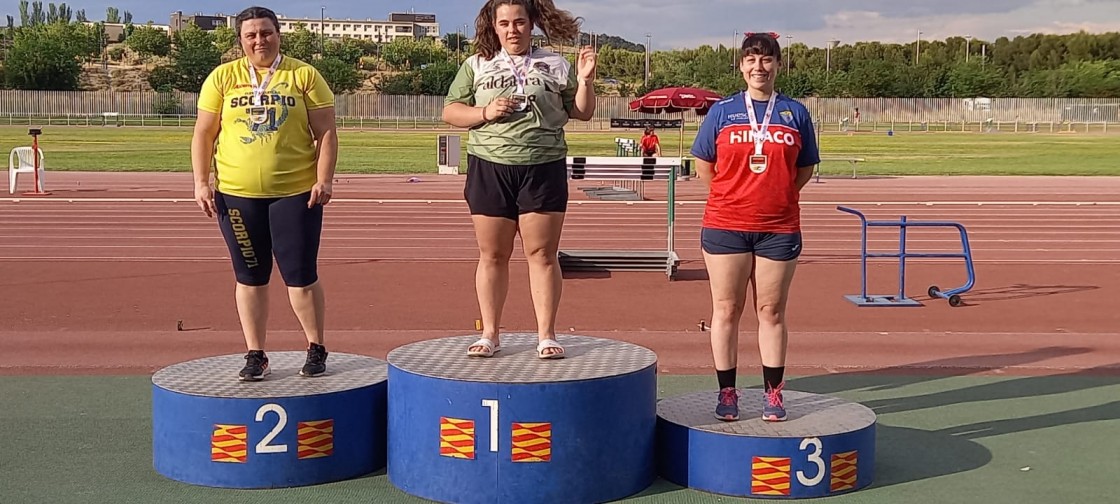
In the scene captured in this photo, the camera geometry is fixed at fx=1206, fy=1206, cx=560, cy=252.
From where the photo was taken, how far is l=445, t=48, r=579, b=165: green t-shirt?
16.9ft

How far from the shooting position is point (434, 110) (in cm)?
7300

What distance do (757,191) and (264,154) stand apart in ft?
6.94

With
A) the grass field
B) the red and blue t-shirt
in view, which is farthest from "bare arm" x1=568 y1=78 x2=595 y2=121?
the grass field

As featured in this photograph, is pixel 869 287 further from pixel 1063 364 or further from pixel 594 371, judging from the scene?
pixel 594 371

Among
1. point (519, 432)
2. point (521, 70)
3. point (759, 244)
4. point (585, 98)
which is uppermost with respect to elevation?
point (521, 70)

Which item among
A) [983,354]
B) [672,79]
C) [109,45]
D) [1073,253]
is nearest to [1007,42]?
[672,79]

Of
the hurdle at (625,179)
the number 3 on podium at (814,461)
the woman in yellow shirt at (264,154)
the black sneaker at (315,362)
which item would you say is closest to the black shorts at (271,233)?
the woman in yellow shirt at (264,154)

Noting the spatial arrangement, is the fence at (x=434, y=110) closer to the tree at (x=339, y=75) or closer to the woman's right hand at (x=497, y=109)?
the tree at (x=339, y=75)

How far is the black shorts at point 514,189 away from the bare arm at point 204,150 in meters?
1.14

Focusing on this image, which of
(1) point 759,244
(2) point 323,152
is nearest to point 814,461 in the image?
(1) point 759,244

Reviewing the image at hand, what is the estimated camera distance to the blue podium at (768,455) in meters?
4.79

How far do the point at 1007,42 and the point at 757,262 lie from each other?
374 ft

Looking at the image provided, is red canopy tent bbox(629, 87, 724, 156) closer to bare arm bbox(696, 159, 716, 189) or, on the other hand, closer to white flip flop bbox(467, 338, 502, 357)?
bare arm bbox(696, 159, 716, 189)

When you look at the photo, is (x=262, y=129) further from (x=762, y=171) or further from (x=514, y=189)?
(x=762, y=171)
